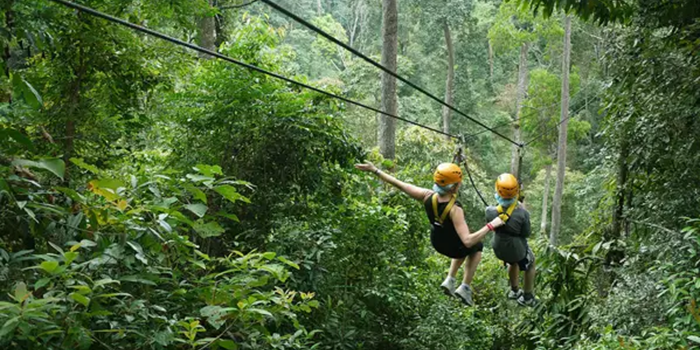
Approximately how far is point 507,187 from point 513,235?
50 centimetres

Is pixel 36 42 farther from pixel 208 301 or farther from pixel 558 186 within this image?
pixel 558 186

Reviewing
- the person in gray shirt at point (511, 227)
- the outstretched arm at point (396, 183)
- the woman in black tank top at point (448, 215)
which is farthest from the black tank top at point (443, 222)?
the person in gray shirt at point (511, 227)

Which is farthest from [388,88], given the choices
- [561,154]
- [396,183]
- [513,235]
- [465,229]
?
[561,154]

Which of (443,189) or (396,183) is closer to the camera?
(443,189)

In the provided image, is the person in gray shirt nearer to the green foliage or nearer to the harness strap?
the harness strap

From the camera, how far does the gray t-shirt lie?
5.78 metres

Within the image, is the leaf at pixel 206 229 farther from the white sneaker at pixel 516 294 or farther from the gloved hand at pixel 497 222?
the white sneaker at pixel 516 294

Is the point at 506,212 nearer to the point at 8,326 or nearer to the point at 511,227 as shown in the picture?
the point at 511,227

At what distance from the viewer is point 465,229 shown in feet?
17.7

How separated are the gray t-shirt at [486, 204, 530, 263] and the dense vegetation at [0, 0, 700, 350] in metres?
0.96

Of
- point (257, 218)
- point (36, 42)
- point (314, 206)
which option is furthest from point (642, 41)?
point (36, 42)

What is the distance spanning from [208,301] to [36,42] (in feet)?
5.42

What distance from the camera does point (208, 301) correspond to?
12.0 ft

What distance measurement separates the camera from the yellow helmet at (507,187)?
5605mm
